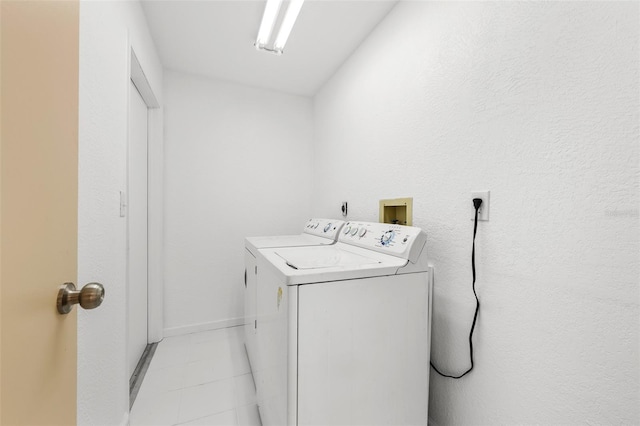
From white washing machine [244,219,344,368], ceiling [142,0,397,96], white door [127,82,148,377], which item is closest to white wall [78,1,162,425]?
ceiling [142,0,397,96]

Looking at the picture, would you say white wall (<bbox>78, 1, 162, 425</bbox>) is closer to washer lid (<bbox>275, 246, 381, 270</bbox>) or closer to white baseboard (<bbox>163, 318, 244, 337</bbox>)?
washer lid (<bbox>275, 246, 381, 270</bbox>)

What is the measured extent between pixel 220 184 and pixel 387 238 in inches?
70.3

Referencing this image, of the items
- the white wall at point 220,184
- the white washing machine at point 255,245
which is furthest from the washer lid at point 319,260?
the white wall at point 220,184

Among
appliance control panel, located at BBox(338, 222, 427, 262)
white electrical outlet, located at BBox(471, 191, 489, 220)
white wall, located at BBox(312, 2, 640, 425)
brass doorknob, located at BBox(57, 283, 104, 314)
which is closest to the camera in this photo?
brass doorknob, located at BBox(57, 283, 104, 314)

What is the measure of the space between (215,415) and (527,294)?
1663 mm

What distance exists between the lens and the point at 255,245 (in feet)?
5.29

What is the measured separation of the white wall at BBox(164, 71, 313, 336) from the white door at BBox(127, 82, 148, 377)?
213 mm

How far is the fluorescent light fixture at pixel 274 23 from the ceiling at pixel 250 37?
0.09m

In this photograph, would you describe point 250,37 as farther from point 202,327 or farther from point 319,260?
point 202,327

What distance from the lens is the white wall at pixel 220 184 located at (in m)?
2.31

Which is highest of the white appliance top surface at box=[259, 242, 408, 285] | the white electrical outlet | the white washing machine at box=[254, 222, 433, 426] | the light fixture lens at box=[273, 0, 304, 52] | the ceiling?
the ceiling

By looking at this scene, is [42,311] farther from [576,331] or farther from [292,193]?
[292,193]

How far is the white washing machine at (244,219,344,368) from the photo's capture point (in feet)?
5.19

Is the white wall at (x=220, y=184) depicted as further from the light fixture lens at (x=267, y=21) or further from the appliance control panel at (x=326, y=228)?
the light fixture lens at (x=267, y=21)
